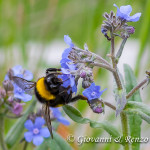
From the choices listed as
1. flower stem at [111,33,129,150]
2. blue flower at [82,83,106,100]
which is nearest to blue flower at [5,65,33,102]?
blue flower at [82,83,106,100]

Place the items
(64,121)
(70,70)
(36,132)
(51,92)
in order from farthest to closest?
(64,121) → (36,132) → (51,92) → (70,70)

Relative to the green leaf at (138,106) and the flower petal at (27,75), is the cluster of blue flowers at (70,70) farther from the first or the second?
the flower petal at (27,75)

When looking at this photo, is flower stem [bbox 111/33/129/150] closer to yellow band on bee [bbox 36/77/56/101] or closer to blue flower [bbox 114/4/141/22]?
blue flower [bbox 114/4/141/22]

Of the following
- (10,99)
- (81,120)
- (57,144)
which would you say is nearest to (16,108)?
(10,99)

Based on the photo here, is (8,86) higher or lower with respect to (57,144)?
higher

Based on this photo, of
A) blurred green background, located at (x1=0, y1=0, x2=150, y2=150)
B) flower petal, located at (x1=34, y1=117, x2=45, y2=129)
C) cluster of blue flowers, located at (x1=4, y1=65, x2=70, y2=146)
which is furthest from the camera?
blurred green background, located at (x1=0, y1=0, x2=150, y2=150)

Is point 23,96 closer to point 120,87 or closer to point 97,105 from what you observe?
point 97,105

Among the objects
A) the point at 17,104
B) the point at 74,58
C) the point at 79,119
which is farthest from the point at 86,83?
the point at 17,104
